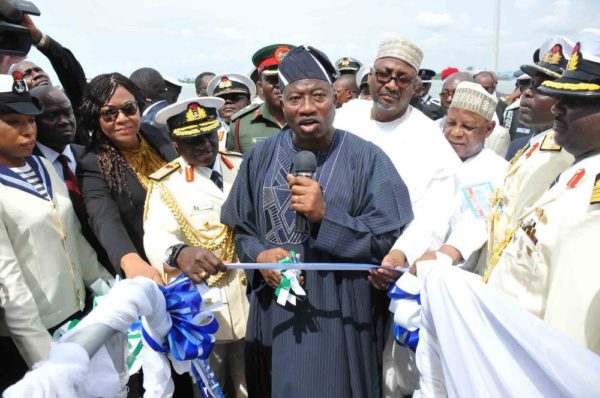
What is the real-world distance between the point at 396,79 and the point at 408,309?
1530 mm

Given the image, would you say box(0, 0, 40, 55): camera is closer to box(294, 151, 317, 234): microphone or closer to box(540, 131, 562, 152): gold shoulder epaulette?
box(294, 151, 317, 234): microphone

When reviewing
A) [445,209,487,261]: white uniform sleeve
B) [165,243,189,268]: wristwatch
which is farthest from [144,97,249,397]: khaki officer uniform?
[445,209,487,261]: white uniform sleeve

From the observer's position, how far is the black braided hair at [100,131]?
10.4 ft

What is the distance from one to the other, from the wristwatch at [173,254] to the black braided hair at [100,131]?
2.12ft

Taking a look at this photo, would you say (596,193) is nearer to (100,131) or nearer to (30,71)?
(100,131)

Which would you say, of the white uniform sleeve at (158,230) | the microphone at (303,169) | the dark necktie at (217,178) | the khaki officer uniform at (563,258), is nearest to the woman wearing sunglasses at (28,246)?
the white uniform sleeve at (158,230)

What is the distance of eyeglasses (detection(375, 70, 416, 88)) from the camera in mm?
3178

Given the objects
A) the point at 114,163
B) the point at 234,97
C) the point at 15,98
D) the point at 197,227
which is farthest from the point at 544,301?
the point at 234,97

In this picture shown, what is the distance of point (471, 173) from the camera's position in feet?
11.2

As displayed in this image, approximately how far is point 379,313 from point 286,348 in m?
0.54

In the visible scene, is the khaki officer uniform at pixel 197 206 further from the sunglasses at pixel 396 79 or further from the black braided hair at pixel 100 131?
the sunglasses at pixel 396 79

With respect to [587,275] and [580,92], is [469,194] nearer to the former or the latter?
[580,92]

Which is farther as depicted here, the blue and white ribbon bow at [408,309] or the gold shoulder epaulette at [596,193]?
the blue and white ribbon bow at [408,309]

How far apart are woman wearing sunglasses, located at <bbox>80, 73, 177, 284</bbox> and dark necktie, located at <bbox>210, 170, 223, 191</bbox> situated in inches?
17.2
